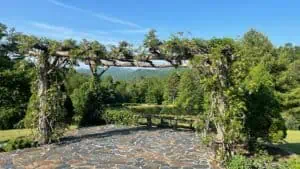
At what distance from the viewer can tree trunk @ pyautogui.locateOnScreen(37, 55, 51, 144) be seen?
45.2ft

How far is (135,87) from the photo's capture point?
59.8 meters

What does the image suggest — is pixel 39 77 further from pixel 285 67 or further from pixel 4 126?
pixel 285 67

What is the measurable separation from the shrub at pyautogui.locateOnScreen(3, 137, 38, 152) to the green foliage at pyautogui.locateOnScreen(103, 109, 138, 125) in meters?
7.41

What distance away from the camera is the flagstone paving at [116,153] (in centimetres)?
995

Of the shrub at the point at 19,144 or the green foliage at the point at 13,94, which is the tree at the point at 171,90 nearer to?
the green foliage at the point at 13,94

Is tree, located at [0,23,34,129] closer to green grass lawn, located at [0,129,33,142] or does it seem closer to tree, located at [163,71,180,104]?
green grass lawn, located at [0,129,33,142]

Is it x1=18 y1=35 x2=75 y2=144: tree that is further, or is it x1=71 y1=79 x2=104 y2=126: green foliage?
x1=71 y1=79 x2=104 y2=126: green foliage

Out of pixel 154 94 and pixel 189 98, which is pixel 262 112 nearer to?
pixel 189 98

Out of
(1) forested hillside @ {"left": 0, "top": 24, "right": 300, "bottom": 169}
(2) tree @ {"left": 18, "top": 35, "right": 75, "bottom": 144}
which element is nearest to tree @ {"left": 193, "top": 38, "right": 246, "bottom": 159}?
(1) forested hillside @ {"left": 0, "top": 24, "right": 300, "bottom": 169}

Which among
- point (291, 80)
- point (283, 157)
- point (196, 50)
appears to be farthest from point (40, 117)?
point (291, 80)

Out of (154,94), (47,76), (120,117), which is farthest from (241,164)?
(154,94)

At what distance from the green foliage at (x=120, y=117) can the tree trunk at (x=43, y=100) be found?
683 cm

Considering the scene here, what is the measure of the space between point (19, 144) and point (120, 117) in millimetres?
8154

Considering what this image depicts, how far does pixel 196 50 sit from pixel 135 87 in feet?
159
